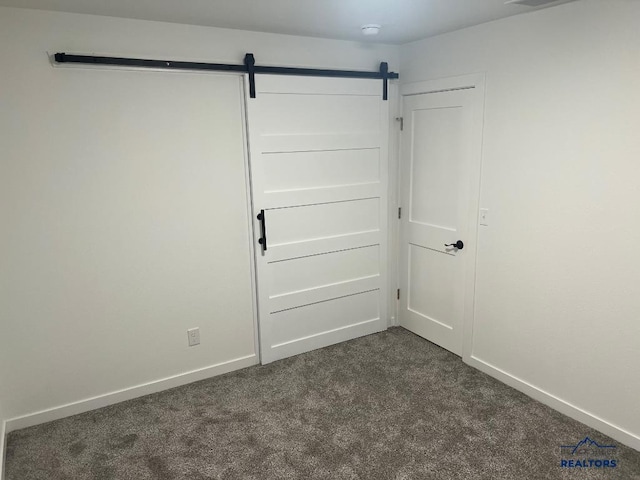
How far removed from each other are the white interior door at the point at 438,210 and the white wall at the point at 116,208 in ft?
2.93

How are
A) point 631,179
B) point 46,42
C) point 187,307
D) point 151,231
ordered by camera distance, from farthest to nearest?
point 187,307 → point 151,231 → point 46,42 → point 631,179

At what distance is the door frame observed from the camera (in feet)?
9.84

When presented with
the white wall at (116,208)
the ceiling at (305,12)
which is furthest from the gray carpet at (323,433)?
the ceiling at (305,12)

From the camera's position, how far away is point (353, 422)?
270 cm

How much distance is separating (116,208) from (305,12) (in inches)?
63.0

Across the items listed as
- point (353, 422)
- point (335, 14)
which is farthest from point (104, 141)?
point (353, 422)

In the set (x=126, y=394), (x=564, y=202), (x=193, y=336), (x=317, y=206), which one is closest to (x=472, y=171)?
(x=564, y=202)

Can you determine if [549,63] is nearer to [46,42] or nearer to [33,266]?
[46,42]

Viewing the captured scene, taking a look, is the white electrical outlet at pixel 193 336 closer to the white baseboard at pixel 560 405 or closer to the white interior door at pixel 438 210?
the white interior door at pixel 438 210

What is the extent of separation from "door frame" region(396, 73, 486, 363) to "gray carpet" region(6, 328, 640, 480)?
1.03 ft

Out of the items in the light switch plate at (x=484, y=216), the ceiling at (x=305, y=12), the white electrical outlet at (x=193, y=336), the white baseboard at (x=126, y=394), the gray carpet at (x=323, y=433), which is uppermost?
the ceiling at (x=305, y=12)

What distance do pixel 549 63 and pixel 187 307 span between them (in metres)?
2.70

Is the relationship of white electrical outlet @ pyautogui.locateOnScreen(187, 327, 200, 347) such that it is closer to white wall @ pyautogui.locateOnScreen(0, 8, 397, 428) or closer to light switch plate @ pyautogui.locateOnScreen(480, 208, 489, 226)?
white wall @ pyautogui.locateOnScreen(0, 8, 397, 428)

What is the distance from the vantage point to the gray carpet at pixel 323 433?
232 centimetres
